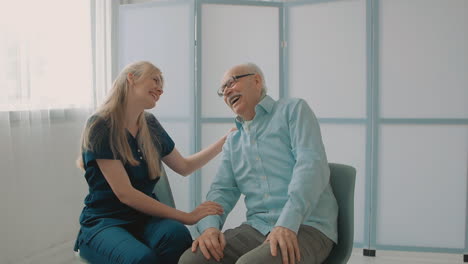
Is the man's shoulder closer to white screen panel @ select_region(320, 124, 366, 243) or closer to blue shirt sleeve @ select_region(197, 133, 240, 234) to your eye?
blue shirt sleeve @ select_region(197, 133, 240, 234)

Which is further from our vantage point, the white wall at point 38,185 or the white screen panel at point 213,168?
the white screen panel at point 213,168

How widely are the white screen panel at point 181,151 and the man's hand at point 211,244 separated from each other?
1.44 meters

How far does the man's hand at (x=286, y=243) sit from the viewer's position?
1.49 metres

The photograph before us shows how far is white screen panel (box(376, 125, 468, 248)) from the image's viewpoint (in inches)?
118

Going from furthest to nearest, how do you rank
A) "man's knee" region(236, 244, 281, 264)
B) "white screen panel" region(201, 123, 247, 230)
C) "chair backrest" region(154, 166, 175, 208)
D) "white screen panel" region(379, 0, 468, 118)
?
1. "white screen panel" region(201, 123, 247, 230)
2. "white screen panel" region(379, 0, 468, 118)
3. "chair backrest" region(154, 166, 175, 208)
4. "man's knee" region(236, 244, 281, 264)

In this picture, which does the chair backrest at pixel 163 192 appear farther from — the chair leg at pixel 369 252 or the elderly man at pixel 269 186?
the chair leg at pixel 369 252

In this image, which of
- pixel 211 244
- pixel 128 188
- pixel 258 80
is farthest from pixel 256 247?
pixel 258 80

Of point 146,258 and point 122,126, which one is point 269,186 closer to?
point 146,258

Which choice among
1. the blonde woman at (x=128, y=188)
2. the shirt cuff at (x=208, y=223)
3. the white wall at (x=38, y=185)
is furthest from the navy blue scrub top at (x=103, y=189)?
the white wall at (x=38, y=185)

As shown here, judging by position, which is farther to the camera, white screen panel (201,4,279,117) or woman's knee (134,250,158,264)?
white screen panel (201,4,279,117)

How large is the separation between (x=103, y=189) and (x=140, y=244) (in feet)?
1.09

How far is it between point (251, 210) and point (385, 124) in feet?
5.20

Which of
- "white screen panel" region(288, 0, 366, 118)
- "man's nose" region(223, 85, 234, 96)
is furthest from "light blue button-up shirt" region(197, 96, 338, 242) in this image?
"white screen panel" region(288, 0, 366, 118)

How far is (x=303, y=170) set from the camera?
164cm
